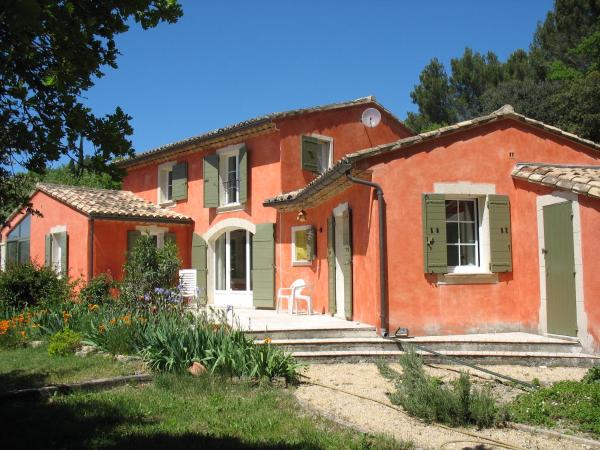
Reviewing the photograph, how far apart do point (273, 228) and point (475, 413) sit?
371 inches

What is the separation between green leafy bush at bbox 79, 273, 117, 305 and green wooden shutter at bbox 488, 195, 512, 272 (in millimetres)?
8431

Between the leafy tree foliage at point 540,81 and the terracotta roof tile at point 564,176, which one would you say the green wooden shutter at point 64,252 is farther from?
the leafy tree foliage at point 540,81

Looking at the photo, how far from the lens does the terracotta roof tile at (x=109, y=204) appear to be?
618 inches

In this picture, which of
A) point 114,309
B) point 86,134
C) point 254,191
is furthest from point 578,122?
point 86,134

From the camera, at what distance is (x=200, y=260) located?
16250mm

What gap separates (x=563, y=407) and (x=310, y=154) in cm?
1016

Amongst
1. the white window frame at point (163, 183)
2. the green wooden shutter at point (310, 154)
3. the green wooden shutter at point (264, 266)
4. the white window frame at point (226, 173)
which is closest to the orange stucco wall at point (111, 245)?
the white window frame at point (163, 183)

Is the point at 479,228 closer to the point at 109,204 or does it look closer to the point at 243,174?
the point at 243,174

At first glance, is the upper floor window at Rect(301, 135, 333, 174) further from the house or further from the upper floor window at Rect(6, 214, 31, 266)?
the upper floor window at Rect(6, 214, 31, 266)

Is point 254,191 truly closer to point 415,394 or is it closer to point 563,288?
point 563,288

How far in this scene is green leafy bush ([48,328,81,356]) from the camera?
8305 mm

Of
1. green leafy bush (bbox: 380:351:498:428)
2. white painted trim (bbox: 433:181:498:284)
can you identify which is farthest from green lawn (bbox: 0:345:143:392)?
white painted trim (bbox: 433:181:498:284)

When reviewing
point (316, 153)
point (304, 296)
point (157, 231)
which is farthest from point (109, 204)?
point (304, 296)

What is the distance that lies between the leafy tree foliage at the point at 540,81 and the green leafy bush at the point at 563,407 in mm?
18138
